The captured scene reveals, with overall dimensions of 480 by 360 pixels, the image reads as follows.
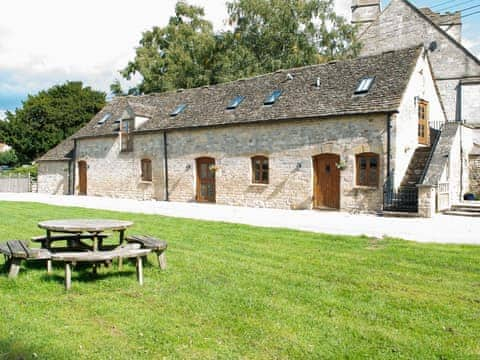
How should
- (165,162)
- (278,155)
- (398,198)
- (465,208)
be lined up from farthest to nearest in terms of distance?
1. (165,162)
2. (278,155)
3. (398,198)
4. (465,208)

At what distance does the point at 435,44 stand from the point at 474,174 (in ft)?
33.5

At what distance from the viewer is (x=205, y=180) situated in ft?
67.4

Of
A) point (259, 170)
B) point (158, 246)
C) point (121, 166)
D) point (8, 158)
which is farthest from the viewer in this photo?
point (8, 158)

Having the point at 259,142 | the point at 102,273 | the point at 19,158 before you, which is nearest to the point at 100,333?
the point at 102,273

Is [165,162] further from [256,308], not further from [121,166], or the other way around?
[256,308]

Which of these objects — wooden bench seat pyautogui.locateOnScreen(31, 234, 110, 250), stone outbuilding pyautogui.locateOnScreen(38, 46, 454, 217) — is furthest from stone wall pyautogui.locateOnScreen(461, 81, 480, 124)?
wooden bench seat pyautogui.locateOnScreen(31, 234, 110, 250)

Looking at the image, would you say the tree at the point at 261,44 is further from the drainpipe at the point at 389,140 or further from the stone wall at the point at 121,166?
the drainpipe at the point at 389,140

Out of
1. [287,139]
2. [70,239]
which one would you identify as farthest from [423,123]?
[70,239]

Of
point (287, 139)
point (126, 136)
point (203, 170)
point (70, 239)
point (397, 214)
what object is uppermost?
point (126, 136)

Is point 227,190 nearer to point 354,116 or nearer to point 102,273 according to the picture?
point 354,116

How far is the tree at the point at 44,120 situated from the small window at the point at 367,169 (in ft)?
110

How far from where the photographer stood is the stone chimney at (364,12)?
107ft

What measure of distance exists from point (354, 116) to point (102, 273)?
12010 millimetres

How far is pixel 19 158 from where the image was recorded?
143 ft
